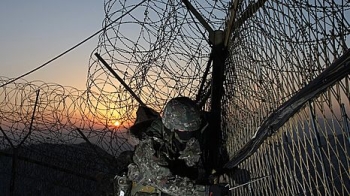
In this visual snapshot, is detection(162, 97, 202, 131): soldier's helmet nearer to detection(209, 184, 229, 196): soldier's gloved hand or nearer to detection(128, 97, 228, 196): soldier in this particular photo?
detection(128, 97, 228, 196): soldier

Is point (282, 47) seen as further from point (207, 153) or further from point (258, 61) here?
point (207, 153)

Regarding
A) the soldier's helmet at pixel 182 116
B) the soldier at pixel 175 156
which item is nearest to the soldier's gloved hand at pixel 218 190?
the soldier at pixel 175 156

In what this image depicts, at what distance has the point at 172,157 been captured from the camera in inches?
116

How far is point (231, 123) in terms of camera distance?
136 inches

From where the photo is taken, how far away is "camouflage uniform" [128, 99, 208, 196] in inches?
105

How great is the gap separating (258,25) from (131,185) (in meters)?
1.50

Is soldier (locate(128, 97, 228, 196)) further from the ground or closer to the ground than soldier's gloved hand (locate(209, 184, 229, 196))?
further from the ground

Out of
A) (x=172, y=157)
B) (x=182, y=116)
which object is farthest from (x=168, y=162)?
(x=182, y=116)

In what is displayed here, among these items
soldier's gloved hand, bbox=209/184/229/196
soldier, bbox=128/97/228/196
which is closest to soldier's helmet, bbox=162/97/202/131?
soldier, bbox=128/97/228/196

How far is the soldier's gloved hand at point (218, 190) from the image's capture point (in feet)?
8.47

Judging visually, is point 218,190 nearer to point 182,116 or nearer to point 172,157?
point 172,157

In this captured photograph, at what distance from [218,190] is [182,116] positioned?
57cm

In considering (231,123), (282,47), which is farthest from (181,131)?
(282,47)

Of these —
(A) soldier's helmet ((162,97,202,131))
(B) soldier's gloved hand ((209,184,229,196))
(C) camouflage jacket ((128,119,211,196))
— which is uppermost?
(A) soldier's helmet ((162,97,202,131))
